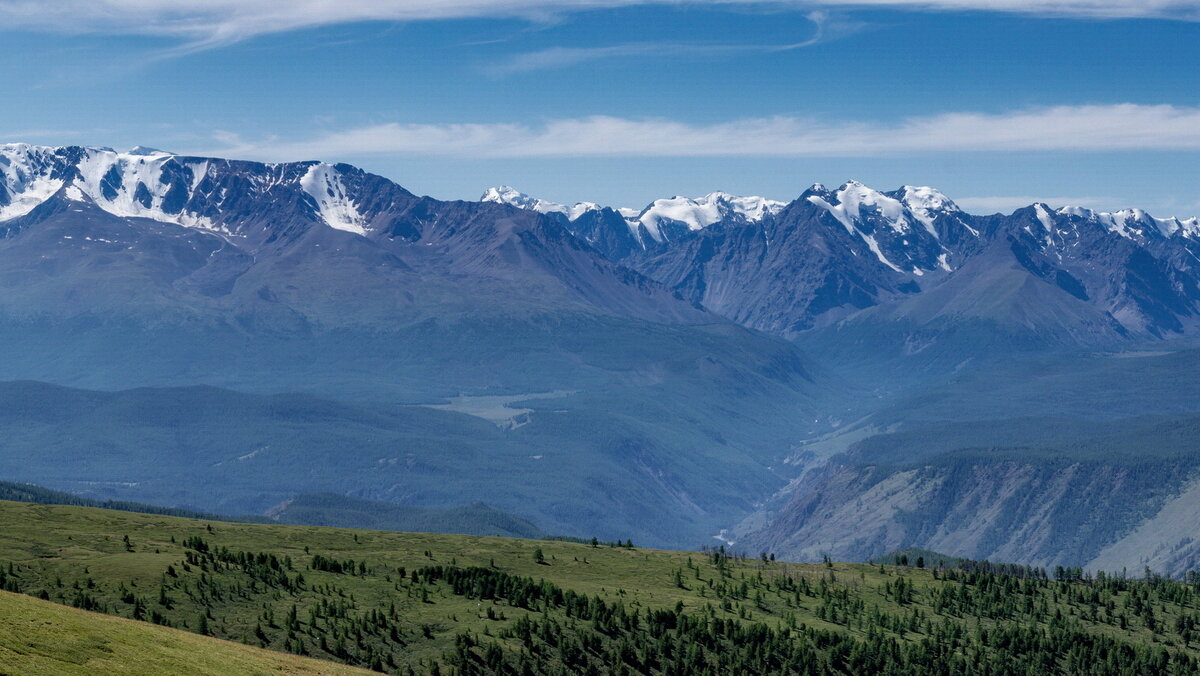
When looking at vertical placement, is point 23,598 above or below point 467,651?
above

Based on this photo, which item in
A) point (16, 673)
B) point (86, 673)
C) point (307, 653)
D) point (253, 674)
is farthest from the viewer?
point (307, 653)

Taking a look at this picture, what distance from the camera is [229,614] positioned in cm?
19950

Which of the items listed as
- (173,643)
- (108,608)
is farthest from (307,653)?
(173,643)

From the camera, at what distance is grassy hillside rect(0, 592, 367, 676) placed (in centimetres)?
10844

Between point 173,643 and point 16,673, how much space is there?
1186 inches

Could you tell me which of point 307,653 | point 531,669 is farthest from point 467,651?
point 307,653

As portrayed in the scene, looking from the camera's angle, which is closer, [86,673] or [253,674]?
[86,673]

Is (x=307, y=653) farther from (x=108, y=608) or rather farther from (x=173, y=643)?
(x=173, y=643)

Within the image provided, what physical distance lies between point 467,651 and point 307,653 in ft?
75.6

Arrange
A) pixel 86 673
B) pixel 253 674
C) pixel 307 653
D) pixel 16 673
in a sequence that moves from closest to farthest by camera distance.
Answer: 1. pixel 16 673
2. pixel 86 673
3. pixel 253 674
4. pixel 307 653

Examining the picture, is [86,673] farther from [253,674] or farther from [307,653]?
[307,653]

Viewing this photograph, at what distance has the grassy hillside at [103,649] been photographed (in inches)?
4269

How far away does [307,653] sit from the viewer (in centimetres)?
18812

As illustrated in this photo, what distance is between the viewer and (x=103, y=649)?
117 m
